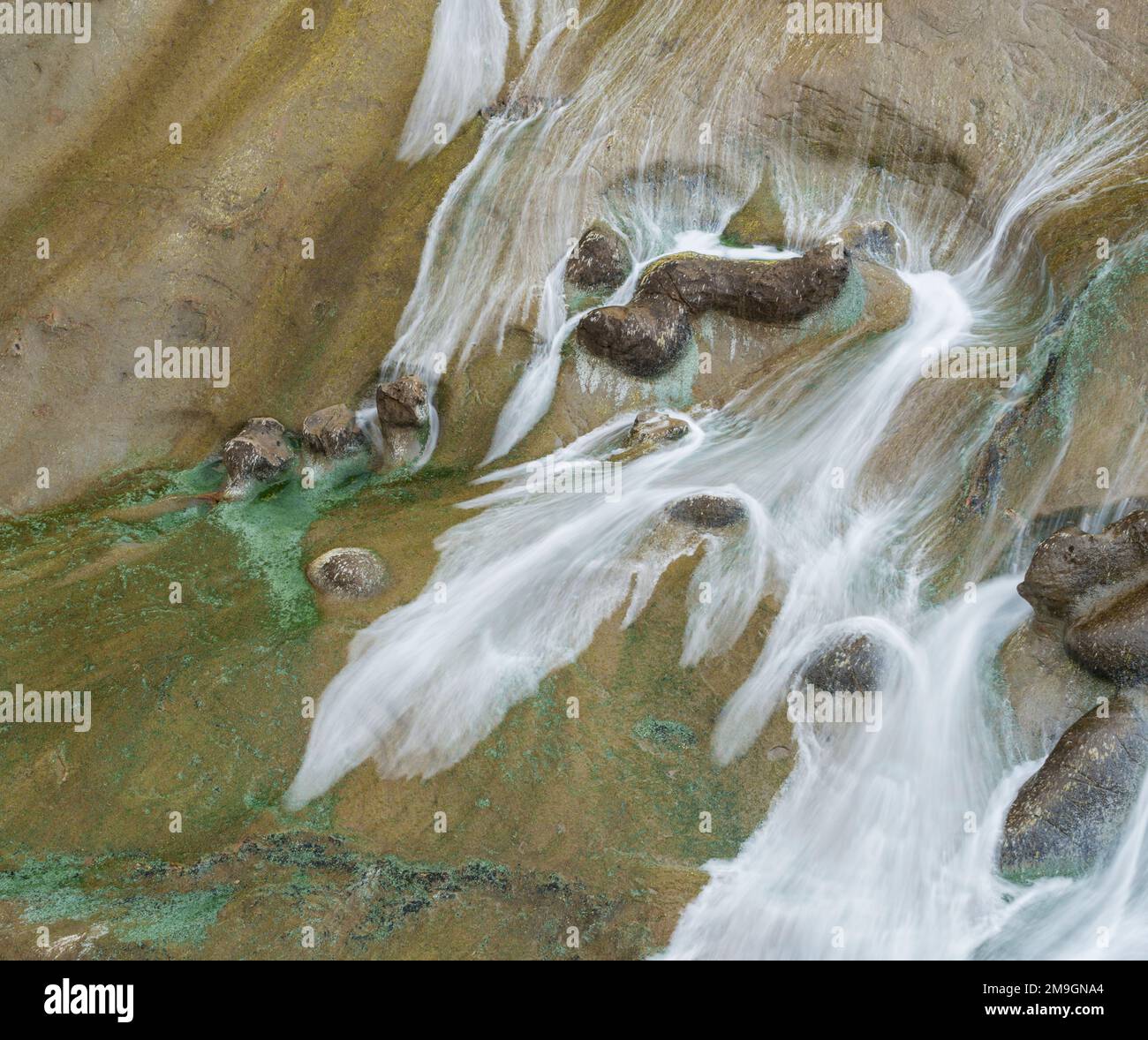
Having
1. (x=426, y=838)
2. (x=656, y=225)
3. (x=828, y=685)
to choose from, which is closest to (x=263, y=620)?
(x=426, y=838)

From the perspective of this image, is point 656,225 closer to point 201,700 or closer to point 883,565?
point 883,565

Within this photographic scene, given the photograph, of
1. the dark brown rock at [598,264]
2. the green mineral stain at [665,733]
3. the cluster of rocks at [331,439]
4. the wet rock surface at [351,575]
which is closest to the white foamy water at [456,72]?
the dark brown rock at [598,264]

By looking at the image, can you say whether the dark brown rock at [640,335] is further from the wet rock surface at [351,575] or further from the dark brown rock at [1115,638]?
the dark brown rock at [1115,638]

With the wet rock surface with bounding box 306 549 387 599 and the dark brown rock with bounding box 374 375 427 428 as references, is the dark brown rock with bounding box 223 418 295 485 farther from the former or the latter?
the wet rock surface with bounding box 306 549 387 599

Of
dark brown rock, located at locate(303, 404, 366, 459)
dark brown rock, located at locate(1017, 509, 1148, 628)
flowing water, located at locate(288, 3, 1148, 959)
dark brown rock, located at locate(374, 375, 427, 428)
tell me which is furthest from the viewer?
dark brown rock, located at locate(303, 404, 366, 459)

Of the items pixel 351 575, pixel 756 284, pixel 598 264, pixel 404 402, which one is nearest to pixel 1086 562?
pixel 756 284

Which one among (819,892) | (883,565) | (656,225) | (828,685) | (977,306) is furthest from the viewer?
(656,225)

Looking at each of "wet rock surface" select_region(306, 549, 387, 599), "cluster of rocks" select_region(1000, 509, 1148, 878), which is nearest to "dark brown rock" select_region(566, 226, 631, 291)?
"wet rock surface" select_region(306, 549, 387, 599)
